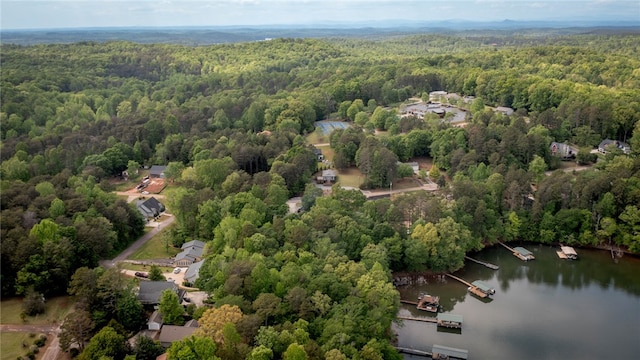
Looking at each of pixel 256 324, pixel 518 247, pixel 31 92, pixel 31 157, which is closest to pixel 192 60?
pixel 31 92

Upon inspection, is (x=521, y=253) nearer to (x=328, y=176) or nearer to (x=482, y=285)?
(x=482, y=285)

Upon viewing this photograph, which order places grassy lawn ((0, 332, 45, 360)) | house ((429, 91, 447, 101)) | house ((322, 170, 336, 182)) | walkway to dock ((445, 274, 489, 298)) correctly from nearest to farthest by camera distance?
1. grassy lawn ((0, 332, 45, 360))
2. walkway to dock ((445, 274, 489, 298))
3. house ((322, 170, 336, 182))
4. house ((429, 91, 447, 101))

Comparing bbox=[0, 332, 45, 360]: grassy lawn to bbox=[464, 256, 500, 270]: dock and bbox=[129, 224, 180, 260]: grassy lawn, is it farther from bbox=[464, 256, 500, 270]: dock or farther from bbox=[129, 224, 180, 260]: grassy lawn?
bbox=[464, 256, 500, 270]: dock

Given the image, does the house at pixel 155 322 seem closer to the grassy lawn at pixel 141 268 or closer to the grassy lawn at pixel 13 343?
the grassy lawn at pixel 13 343

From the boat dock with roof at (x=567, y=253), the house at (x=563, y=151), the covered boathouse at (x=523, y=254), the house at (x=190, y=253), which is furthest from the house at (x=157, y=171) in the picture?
the house at (x=563, y=151)

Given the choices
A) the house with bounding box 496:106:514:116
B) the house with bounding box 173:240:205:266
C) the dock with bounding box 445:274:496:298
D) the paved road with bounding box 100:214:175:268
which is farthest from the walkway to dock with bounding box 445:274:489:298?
the house with bounding box 496:106:514:116

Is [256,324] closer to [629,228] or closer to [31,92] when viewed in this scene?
[629,228]
